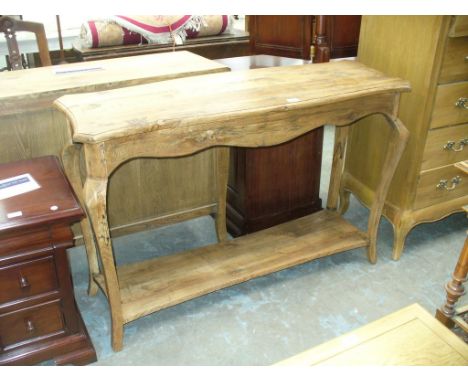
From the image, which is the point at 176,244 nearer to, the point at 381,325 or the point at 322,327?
the point at 322,327

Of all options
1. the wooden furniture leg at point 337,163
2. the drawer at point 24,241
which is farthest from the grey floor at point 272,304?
the drawer at point 24,241

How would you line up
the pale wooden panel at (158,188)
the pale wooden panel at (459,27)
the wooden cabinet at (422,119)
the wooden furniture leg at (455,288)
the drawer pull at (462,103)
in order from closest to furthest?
the wooden furniture leg at (455,288) → the pale wooden panel at (459,27) → the wooden cabinet at (422,119) → the drawer pull at (462,103) → the pale wooden panel at (158,188)

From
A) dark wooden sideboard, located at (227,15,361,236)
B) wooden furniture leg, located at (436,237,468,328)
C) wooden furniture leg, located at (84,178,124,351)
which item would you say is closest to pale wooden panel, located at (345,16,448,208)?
dark wooden sideboard, located at (227,15,361,236)

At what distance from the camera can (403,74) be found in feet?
7.03

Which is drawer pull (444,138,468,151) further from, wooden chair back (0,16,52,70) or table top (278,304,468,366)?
wooden chair back (0,16,52,70)

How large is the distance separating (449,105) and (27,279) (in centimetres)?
184

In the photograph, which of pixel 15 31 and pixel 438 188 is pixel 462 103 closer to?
pixel 438 188

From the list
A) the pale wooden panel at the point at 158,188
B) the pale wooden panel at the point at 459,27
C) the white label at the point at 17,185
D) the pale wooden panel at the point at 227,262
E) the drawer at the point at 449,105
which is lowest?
the pale wooden panel at the point at 227,262

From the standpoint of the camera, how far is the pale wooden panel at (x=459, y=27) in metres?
1.90

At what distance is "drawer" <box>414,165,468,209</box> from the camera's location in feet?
7.41

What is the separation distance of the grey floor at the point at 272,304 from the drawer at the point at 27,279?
0.41 m

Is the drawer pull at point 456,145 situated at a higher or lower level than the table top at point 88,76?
lower

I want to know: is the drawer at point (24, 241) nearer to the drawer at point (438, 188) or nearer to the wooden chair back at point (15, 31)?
the wooden chair back at point (15, 31)
